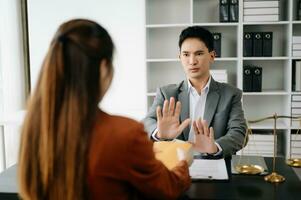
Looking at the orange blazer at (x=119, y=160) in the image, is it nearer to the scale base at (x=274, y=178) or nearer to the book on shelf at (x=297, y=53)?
the scale base at (x=274, y=178)

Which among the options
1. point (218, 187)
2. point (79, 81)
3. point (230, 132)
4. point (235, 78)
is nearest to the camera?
point (79, 81)

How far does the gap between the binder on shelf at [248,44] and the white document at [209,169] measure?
1.64 meters

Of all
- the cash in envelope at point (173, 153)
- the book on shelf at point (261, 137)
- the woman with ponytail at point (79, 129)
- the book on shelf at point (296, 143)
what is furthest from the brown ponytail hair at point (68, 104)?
the book on shelf at point (296, 143)

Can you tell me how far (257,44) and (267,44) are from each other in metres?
0.08

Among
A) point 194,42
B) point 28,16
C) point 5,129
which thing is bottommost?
point 5,129

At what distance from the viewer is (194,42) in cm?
223

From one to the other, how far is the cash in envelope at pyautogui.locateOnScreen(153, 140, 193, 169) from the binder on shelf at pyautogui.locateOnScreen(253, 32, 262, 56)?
6.33 ft

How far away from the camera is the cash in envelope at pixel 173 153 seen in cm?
133

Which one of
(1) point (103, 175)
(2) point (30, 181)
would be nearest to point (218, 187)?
(1) point (103, 175)

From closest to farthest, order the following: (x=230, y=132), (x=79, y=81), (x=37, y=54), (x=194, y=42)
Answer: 1. (x=79, y=81)
2. (x=230, y=132)
3. (x=194, y=42)
4. (x=37, y=54)

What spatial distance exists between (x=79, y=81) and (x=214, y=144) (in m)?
1.02

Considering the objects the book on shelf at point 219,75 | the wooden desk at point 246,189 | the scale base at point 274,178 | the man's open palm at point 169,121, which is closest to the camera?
the wooden desk at point 246,189

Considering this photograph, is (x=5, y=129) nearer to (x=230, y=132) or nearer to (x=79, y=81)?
(x=230, y=132)

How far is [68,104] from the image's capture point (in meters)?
0.90
